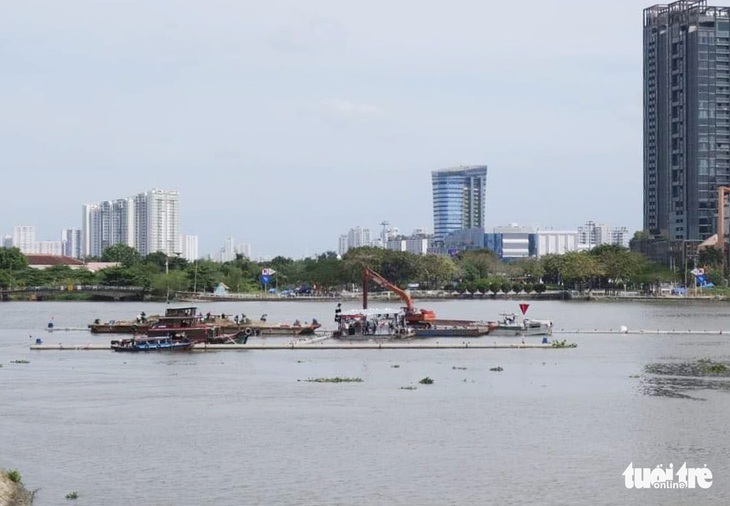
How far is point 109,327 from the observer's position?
102500mm

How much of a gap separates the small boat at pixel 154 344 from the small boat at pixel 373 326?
14314mm

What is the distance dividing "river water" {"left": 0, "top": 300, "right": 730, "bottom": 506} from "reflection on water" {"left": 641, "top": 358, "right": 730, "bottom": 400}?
162mm

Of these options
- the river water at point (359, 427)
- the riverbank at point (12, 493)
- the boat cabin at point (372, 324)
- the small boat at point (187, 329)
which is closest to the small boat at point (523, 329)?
the boat cabin at point (372, 324)

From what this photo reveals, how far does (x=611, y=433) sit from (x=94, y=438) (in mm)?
18604

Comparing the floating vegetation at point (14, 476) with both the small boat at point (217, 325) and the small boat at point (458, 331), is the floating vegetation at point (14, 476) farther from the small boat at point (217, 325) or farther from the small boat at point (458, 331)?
the small boat at point (458, 331)

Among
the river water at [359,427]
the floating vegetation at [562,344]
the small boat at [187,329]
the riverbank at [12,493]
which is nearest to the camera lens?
the riverbank at [12,493]

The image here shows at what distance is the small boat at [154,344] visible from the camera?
79.6m

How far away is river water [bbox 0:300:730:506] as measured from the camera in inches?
1387

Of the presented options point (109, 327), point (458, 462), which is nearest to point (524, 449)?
point (458, 462)

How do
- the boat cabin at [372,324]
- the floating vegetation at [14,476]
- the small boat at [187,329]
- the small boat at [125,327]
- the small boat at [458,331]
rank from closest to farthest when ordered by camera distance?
the floating vegetation at [14,476]
the small boat at [187,329]
the boat cabin at [372,324]
the small boat at [458,331]
the small boat at [125,327]

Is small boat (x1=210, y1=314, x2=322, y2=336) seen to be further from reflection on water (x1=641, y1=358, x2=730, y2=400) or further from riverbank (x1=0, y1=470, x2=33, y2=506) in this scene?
riverbank (x1=0, y1=470, x2=33, y2=506)

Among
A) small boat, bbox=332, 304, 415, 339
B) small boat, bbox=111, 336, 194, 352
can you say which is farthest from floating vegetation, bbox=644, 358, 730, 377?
small boat, bbox=111, 336, 194, 352

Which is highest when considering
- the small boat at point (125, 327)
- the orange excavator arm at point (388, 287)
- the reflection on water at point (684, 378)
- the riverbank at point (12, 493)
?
the orange excavator arm at point (388, 287)

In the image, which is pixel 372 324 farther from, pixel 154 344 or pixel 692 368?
pixel 692 368
